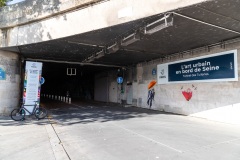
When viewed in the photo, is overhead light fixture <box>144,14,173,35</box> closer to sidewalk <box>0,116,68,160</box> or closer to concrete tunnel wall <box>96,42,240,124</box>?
concrete tunnel wall <box>96,42,240,124</box>

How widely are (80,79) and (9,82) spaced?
22.8 metres

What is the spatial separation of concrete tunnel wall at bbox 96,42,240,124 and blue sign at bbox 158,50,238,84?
0.90ft

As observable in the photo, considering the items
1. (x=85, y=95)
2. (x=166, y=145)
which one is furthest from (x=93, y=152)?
(x=85, y=95)

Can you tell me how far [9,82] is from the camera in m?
11.3

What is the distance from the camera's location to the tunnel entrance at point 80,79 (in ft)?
70.6

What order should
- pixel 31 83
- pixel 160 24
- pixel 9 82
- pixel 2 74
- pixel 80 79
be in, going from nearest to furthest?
pixel 160 24
pixel 2 74
pixel 9 82
pixel 31 83
pixel 80 79

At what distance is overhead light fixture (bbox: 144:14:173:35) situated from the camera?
7.07m

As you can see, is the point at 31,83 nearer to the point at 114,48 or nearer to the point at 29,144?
the point at 114,48

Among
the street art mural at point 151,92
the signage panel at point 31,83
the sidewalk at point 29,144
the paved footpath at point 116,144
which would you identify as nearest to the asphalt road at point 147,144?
the paved footpath at point 116,144

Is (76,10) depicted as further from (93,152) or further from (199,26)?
(93,152)

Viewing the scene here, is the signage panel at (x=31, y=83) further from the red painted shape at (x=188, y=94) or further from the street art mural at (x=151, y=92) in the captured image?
the red painted shape at (x=188, y=94)

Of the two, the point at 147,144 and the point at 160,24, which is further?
the point at 160,24

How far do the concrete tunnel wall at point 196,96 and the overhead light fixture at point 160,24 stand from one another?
181 inches

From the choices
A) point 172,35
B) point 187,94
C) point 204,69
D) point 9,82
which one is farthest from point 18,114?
point 204,69
